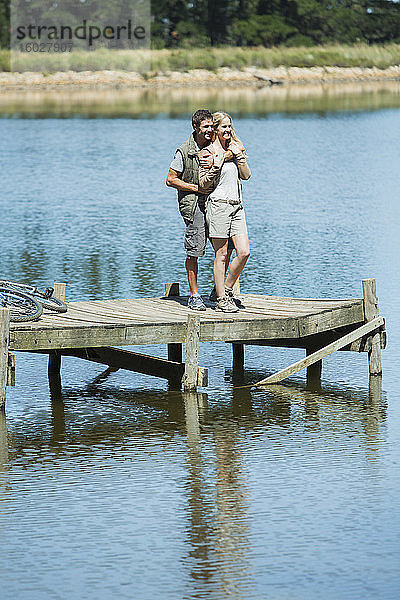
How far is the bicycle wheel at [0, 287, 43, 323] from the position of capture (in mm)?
10438

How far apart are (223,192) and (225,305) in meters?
1.03

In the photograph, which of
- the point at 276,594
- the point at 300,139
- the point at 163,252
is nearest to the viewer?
the point at 276,594

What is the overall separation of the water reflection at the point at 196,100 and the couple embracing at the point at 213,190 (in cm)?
3875

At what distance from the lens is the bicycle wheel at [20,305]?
1044 cm

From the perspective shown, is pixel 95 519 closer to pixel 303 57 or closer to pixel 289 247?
pixel 289 247

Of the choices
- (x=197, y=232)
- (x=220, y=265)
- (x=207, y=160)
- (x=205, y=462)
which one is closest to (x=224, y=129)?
(x=207, y=160)

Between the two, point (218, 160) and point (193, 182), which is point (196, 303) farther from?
point (218, 160)

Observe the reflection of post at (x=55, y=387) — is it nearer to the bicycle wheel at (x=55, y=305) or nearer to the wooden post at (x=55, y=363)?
the wooden post at (x=55, y=363)

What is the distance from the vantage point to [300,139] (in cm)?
3981

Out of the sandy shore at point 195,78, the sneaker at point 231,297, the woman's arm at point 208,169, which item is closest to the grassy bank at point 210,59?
the sandy shore at point 195,78

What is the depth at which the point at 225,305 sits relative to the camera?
1119 cm

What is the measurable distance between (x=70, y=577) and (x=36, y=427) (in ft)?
9.94

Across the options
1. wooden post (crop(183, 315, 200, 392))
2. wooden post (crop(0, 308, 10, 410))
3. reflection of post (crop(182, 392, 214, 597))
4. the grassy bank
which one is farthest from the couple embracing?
the grassy bank

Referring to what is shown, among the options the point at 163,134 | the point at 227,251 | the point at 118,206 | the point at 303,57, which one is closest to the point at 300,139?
the point at 163,134
